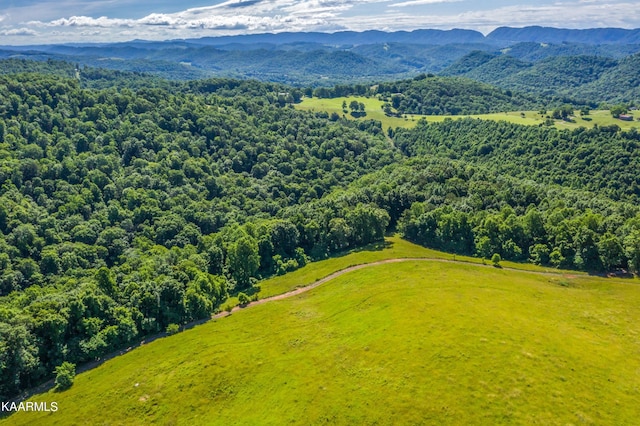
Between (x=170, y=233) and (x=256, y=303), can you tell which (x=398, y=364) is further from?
(x=170, y=233)

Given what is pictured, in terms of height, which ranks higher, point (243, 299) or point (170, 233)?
point (243, 299)

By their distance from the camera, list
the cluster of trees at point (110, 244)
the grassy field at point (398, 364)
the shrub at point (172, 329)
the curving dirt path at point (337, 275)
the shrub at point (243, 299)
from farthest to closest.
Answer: the shrub at point (243, 299) → the curving dirt path at point (337, 275) → the shrub at point (172, 329) → the cluster of trees at point (110, 244) → the grassy field at point (398, 364)

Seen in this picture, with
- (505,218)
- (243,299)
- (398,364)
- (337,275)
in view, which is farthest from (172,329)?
(505,218)

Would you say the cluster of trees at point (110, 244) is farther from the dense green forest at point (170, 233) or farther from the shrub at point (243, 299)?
the shrub at point (243, 299)

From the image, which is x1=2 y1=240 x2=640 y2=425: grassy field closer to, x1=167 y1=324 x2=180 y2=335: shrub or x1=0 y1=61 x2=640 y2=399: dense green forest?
x1=167 y1=324 x2=180 y2=335: shrub

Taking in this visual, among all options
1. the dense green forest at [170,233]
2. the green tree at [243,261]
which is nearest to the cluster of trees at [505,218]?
the dense green forest at [170,233]

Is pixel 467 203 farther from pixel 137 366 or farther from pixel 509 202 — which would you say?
pixel 137 366

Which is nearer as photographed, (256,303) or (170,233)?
(256,303)

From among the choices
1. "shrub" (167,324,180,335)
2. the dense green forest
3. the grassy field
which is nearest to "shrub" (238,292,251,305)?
the grassy field
